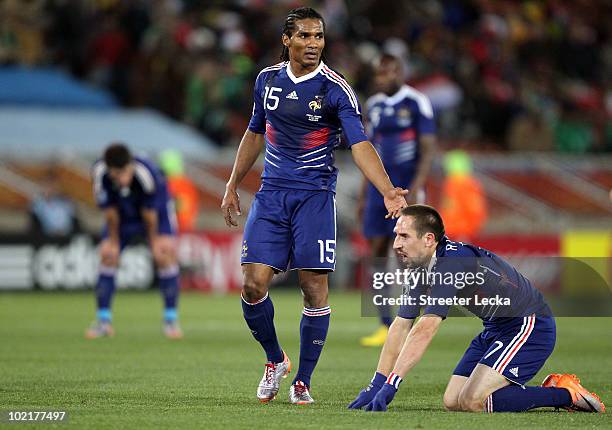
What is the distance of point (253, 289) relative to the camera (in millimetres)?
8430

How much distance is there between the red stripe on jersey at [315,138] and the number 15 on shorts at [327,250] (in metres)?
0.63

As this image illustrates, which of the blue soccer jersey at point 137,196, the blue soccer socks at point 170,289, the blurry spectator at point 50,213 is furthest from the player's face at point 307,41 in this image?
the blurry spectator at point 50,213

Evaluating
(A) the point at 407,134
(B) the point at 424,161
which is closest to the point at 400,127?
(A) the point at 407,134

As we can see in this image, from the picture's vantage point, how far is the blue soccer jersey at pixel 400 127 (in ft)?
42.1

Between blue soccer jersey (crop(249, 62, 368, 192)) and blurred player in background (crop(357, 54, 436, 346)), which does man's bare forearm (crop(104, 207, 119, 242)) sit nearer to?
blurred player in background (crop(357, 54, 436, 346))

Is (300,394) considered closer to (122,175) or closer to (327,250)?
(327,250)

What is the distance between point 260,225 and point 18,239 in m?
A: 12.8

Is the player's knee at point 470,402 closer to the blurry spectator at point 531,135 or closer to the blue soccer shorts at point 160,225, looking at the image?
the blue soccer shorts at point 160,225

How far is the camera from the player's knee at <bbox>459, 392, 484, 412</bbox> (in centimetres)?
792

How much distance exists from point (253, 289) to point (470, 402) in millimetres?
1587

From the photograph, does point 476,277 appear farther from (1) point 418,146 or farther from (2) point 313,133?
(1) point 418,146

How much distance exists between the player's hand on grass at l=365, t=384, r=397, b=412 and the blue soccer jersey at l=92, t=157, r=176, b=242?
6.40 metres

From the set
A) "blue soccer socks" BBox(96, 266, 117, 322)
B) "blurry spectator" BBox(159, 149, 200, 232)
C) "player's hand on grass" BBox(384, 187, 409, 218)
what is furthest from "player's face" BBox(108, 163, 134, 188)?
"blurry spectator" BBox(159, 149, 200, 232)

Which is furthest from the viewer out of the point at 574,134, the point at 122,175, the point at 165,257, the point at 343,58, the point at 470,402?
the point at 574,134
